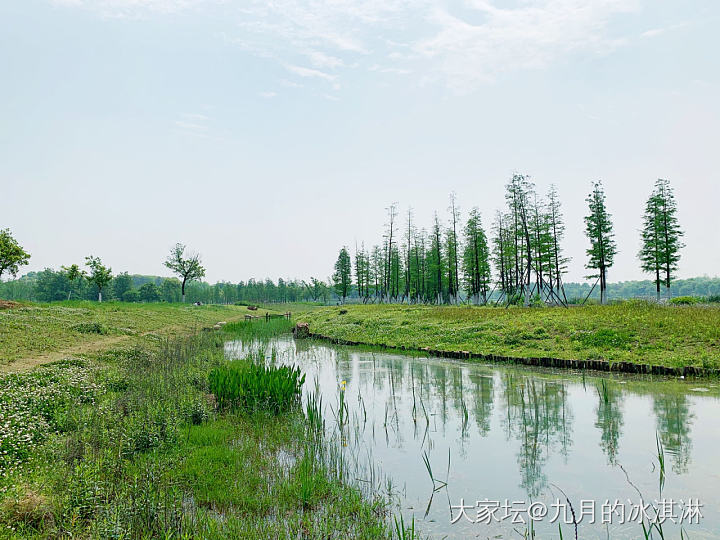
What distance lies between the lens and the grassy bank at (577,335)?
13.7 metres

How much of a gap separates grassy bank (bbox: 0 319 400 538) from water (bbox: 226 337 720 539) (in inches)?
32.8

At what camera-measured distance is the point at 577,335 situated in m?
16.8

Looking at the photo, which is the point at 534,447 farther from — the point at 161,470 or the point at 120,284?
the point at 120,284

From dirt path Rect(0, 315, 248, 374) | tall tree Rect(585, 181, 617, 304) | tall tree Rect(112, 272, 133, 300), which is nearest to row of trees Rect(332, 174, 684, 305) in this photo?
tall tree Rect(585, 181, 617, 304)

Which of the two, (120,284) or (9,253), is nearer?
(9,253)

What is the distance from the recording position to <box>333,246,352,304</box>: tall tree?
252 ft

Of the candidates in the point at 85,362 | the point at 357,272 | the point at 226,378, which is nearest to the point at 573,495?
the point at 226,378

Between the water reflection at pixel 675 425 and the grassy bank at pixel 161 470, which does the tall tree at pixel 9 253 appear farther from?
the water reflection at pixel 675 425

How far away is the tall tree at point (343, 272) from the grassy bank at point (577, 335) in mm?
51124

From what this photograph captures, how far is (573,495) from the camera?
16.8 feet

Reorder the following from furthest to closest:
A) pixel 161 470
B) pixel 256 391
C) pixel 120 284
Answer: pixel 120 284
pixel 256 391
pixel 161 470

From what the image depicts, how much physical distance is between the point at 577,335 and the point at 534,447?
11454mm

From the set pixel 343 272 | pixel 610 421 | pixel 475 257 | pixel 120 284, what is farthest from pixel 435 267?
pixel 120 284

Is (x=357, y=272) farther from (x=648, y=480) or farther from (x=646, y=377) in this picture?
(x=648, y=480)
